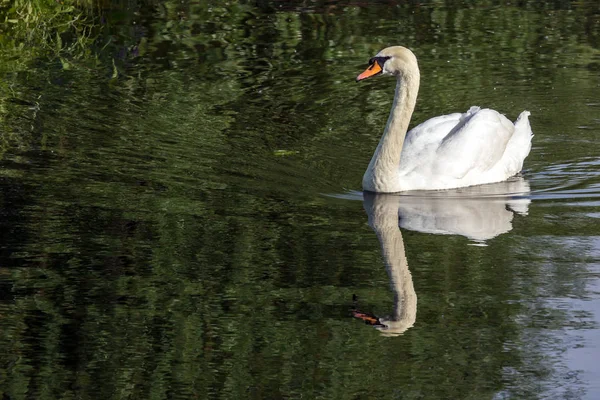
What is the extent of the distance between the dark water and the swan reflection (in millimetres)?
25

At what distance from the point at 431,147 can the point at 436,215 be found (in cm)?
116

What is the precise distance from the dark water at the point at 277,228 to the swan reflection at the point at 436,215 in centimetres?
3

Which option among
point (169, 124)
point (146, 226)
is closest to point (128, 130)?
point (169, 124)

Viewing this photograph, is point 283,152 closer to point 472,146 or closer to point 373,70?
point 373,70

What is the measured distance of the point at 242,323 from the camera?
5.97 metres

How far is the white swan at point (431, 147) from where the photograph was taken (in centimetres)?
861

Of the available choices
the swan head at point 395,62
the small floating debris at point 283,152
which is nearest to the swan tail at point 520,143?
the swan head at point 395,62

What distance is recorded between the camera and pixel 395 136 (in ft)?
28.7

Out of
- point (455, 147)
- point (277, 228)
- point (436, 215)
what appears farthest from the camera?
point (455, 147)

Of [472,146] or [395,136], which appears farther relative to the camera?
[472,146]

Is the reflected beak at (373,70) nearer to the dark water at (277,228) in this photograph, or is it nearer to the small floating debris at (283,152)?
the dark water at (277,228)

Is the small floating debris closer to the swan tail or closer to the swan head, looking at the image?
the swan head

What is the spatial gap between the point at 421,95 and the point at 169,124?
2.68 m

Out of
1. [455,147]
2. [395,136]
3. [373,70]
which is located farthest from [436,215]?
[373,70]
